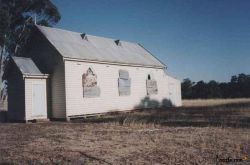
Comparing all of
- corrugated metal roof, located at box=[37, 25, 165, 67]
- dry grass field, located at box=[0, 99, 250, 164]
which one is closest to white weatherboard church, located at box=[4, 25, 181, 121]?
corrugated metal roof, located at box=[37, 25, 165, 67]

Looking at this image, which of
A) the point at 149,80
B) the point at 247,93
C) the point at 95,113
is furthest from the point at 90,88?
the point at 247,93

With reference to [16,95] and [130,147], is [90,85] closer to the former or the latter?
[16,95]

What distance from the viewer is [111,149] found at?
33.9ft

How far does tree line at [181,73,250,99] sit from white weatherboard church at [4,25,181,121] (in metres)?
41.7

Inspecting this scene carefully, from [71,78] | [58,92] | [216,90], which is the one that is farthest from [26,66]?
[216,90]

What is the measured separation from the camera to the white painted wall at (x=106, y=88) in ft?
71.6

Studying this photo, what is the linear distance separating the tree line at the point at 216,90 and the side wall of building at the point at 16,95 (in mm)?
50319

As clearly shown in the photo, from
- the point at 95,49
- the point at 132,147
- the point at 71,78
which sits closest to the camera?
the point at 132,147

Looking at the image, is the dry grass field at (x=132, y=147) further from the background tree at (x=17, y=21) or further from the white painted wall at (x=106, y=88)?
the background tree at (x=17, y=21)

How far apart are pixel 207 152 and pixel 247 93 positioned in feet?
194

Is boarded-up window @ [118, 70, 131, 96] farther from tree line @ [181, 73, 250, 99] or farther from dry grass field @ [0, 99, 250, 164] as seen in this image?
tree line @ [181, 73, 250, 99]

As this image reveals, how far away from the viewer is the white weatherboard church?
70.0ft

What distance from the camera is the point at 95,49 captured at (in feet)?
84.8

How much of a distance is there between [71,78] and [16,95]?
370cm
